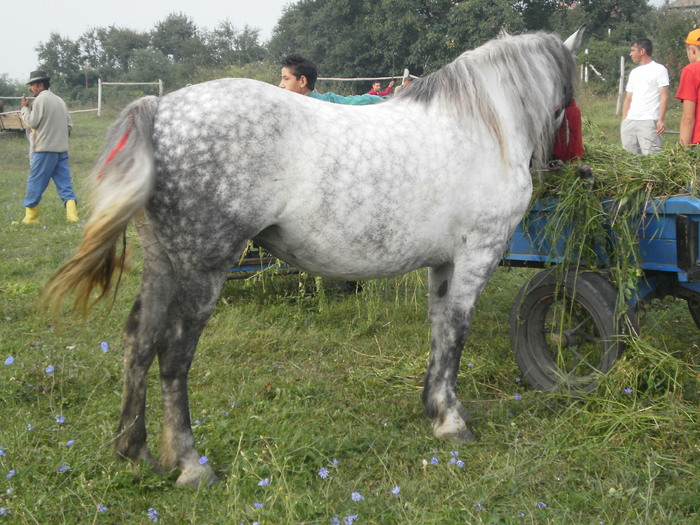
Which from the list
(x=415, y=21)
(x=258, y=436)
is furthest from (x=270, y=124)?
(x=415, y=21)

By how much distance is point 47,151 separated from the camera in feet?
27.9

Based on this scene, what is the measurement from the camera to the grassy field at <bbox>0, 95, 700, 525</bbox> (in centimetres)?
253

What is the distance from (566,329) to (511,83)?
4.90 feet

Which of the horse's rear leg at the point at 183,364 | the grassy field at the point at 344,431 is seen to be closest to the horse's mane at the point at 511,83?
the grassy field at the point at 344,431

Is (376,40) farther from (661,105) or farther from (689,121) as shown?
(689,121)

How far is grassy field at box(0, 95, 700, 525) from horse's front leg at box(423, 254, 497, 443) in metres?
0.11

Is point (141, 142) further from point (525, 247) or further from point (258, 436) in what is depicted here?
point (525, 247)

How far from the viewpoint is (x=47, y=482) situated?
2.64 m

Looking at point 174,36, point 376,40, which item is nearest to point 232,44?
point 174,36

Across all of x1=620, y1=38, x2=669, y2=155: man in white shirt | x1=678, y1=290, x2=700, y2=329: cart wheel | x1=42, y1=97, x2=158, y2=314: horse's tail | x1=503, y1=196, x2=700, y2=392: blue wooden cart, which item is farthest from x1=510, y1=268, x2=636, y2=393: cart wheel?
x1=620, y1=38, x2=669, y2=155: man in white shirt

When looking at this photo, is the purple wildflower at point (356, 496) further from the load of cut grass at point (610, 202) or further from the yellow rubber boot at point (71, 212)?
the yellow rubber boot at point (71, 212)

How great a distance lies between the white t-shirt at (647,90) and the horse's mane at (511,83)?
4.13 metres

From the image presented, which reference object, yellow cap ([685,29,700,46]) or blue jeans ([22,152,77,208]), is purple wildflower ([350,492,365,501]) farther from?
blue jeans ([22,152,77,208])

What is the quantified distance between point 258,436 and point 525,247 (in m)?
1.98
